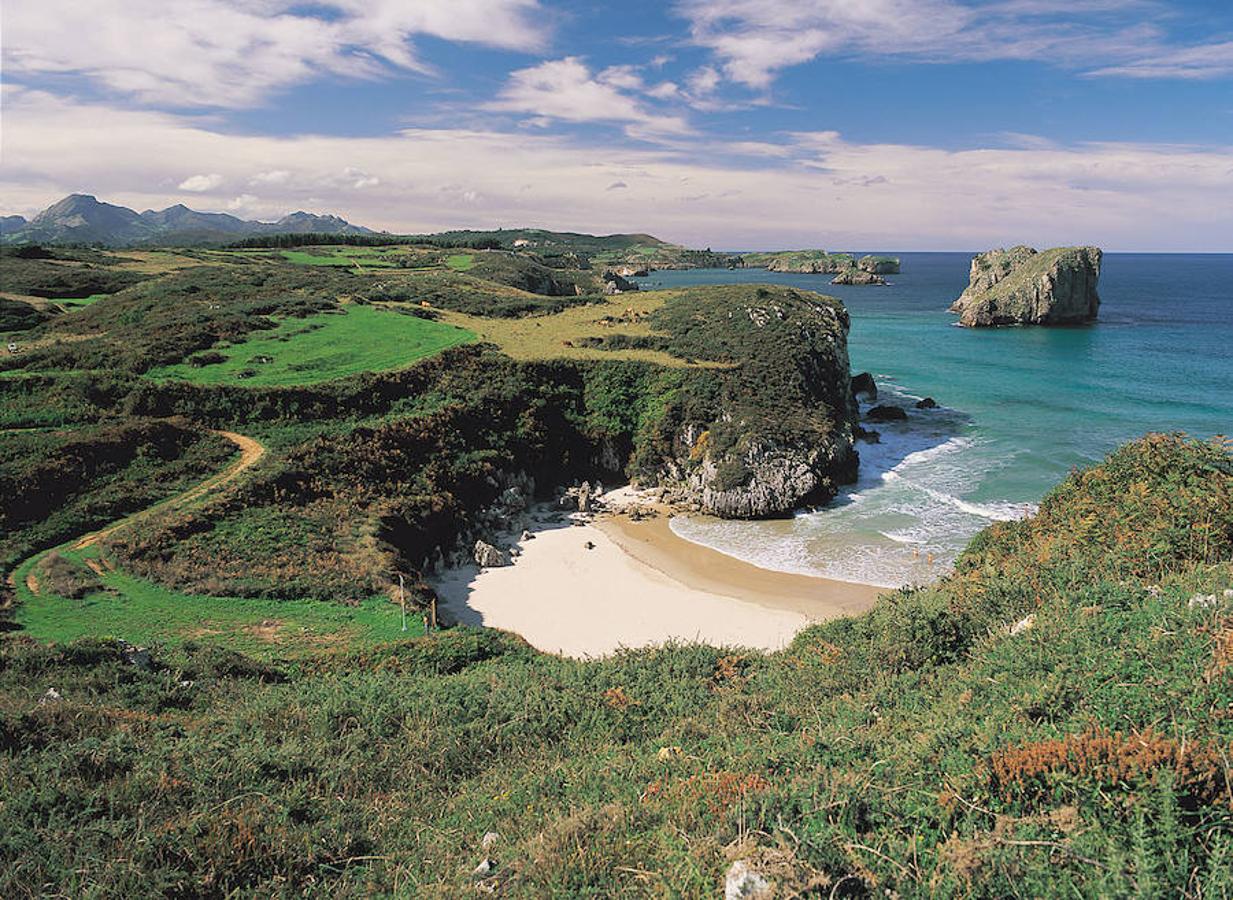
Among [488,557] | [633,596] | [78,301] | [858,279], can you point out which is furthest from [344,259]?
[858,279]

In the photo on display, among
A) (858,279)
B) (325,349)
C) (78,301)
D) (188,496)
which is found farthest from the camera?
(858,279)

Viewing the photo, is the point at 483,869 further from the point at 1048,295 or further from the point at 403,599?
the point at 1048,295

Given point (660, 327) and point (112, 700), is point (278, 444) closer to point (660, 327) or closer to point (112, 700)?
point (112, 700)

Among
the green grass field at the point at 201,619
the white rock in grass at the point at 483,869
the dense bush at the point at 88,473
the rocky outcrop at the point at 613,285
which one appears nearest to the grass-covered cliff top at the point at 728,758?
the white rock in grass at the point at 483,869

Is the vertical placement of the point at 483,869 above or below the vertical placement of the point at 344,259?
below

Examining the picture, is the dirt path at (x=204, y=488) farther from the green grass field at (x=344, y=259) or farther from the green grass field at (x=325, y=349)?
the green grass field at (x=344, y=259)

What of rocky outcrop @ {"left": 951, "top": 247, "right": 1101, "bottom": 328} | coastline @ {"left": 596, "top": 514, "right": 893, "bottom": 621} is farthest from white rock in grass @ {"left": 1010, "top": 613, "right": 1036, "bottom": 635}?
rocky outcrop @ {"left": 951, "top": 247, "right": 1101, "bottom": 328}
